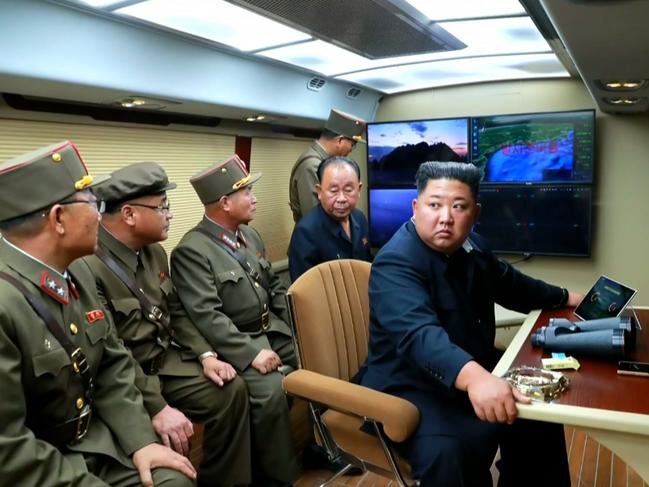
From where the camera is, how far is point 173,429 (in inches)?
76.4

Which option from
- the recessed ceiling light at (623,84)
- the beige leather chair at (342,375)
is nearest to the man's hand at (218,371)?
the beige leather chair at (342,375)

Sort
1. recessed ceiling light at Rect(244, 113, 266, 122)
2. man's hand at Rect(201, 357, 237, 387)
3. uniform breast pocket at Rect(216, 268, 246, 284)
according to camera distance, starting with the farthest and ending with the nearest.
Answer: recessed ceiling light at Rect(244, 113, 266, 122) → uniform breast pocket at Rect(216, 268, 246, 284) → man's hand at Rect(201, 357, 237, 387)

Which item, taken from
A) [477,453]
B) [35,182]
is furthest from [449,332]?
[35,182]

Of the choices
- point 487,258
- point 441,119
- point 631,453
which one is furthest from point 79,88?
point 441,119

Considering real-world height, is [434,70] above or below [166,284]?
above

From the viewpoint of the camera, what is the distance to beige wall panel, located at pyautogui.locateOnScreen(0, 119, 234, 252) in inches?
92.7

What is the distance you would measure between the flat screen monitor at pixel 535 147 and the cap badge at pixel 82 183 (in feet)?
10.4

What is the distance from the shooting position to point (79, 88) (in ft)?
7.24

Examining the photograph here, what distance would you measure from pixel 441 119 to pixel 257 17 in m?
2.30

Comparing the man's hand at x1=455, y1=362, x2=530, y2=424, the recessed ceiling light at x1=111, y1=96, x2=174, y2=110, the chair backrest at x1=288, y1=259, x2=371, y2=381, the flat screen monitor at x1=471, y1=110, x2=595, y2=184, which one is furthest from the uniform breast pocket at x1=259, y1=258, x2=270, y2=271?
the flat screen monitor at x1=471, y1=110, x2=595, y2=184

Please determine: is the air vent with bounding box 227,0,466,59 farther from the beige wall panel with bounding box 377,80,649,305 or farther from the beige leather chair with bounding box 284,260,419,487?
the beige wall panel with bounding box 377,80,649,305

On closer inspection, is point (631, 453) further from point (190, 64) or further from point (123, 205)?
point (190, 64)

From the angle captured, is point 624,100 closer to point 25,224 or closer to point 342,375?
point 342,375

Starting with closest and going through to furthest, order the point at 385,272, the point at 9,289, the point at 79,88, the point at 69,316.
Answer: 1. the point at 9,289
2. the point at 69,316
3. the point at 385,272
4. the point at 79,88
